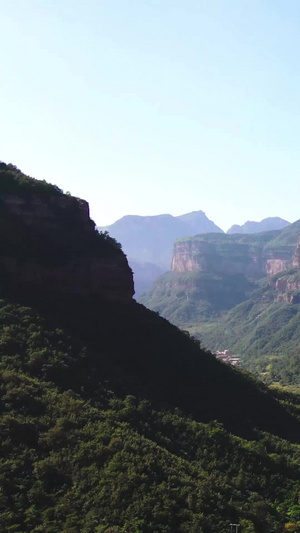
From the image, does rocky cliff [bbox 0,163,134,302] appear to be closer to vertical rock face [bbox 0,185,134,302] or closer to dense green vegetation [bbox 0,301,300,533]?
vertical rock face [bbox 0,185,134,302]

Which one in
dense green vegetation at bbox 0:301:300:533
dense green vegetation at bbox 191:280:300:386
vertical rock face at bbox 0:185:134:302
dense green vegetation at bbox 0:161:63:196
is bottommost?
dense green vegetation at bbox 191:280:300:386

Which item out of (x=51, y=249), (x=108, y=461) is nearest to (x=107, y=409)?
(x=108, y=461)

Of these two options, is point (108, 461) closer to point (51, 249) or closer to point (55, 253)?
point (55, 253)

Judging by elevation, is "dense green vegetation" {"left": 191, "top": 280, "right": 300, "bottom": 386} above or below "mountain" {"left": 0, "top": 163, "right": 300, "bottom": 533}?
below

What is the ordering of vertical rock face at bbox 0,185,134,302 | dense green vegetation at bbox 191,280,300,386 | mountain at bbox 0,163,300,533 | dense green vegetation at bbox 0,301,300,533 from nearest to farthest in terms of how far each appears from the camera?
dense green vegetation at bbox 0,301,300,533
mountain at bbox 0,163,300,533
vertical rock face at bbox 0,185,134,302
dense green vegetation at bbox 191,280,300,386

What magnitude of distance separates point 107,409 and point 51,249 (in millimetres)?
17717

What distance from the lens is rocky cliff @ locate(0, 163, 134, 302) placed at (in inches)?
1674

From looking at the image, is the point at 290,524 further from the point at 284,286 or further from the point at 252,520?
the point at 284,286

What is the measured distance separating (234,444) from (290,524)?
7.27 m

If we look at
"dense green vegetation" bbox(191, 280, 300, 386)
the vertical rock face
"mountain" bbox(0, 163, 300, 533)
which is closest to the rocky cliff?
the vertical rock face

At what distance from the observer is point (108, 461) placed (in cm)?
2558

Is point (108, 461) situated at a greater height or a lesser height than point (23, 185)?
lesser

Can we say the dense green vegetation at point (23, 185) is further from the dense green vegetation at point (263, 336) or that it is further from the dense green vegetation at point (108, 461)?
the dense green vegetation at point (263, 336)

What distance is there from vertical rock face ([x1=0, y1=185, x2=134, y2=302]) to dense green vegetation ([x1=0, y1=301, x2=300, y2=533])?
4816 mm
